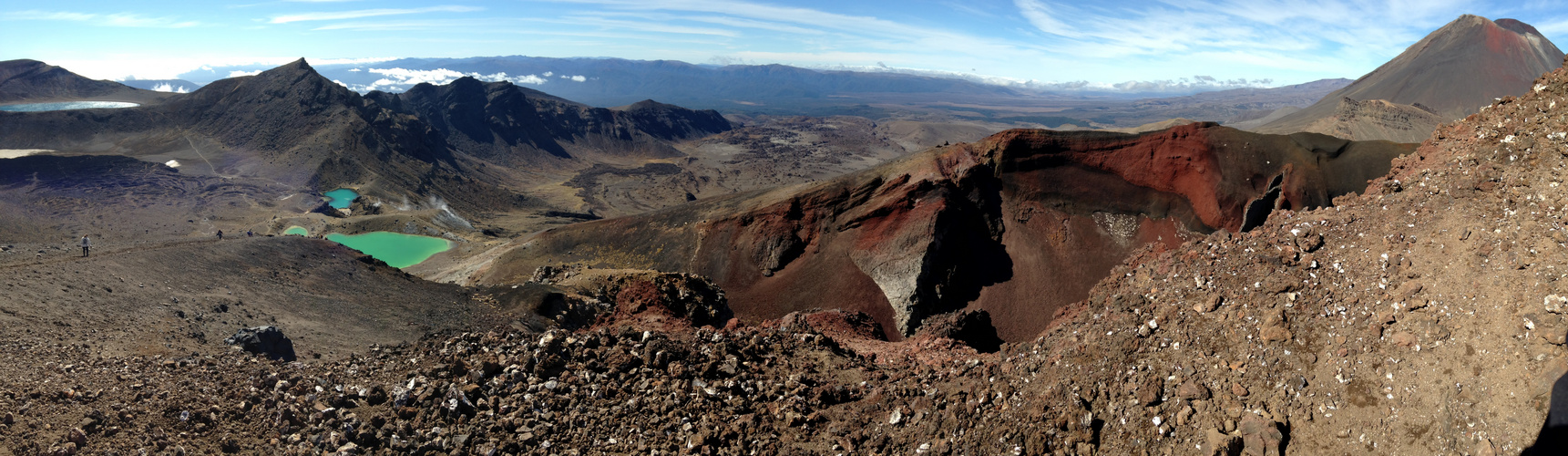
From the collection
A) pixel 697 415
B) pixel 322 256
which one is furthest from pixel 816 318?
pixel 322 256

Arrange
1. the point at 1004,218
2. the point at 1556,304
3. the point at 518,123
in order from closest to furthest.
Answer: the point at 1556,304
the point at 1004,218
the point at 518,123

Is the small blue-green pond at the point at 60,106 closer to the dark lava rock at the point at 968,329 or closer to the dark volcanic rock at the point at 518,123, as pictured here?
the dark volcanic rock at the point at 518,123

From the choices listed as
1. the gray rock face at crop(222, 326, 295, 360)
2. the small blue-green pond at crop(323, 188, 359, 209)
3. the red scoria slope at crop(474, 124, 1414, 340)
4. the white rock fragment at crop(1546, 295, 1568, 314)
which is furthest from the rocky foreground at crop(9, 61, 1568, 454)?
the small blue-green pond at crop(323, 188, 359, 209)

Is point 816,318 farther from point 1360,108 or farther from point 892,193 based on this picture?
point 1360,108

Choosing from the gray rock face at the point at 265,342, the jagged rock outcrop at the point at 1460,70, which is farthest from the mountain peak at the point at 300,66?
the jagged rock outcrop at the point at 1460,70

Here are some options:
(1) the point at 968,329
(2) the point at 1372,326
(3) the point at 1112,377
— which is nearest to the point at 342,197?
(1) the point at 968,329

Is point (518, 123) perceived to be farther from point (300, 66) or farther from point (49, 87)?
point (49, 87)
